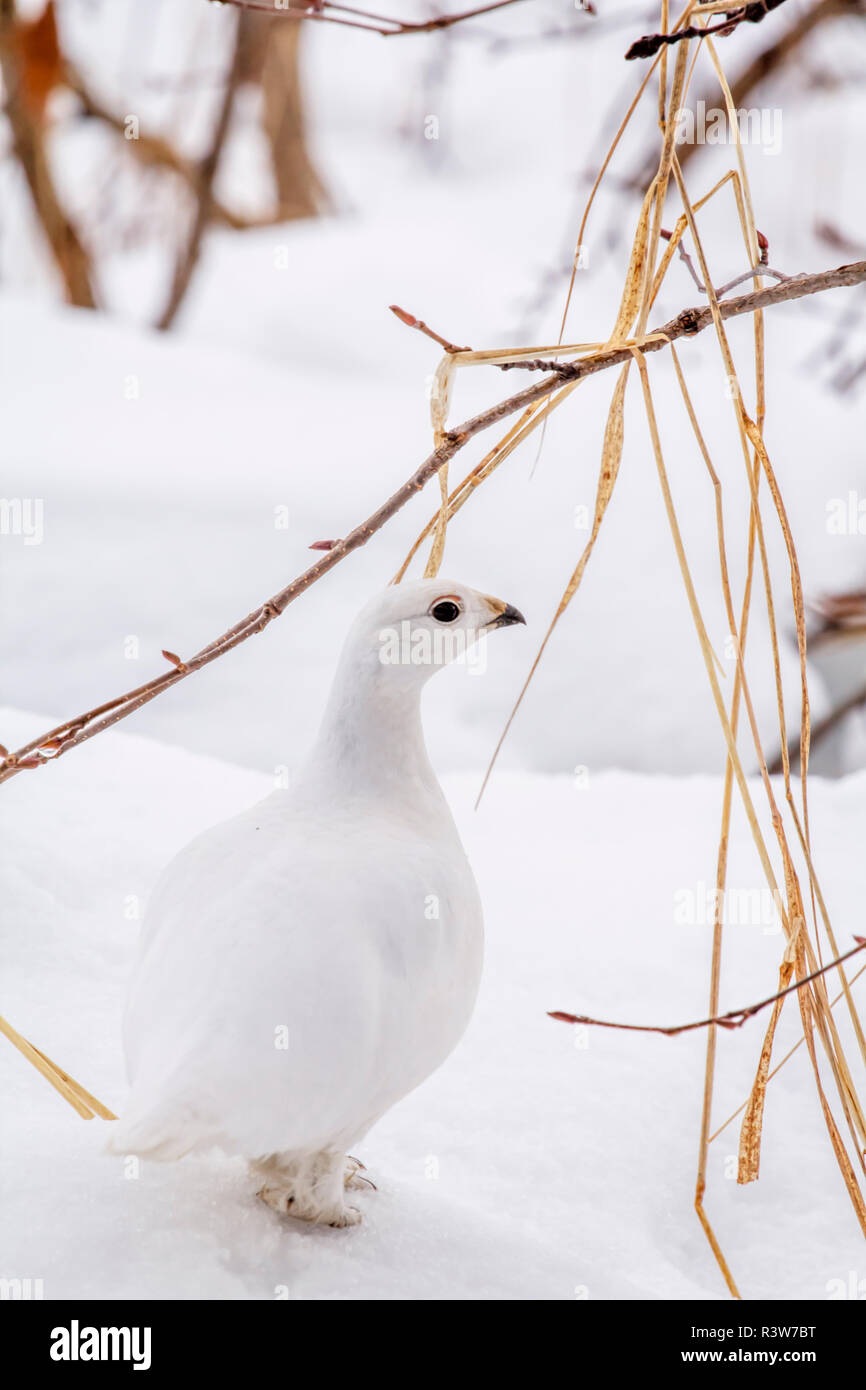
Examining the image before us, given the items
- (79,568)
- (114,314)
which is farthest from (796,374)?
(114,314)

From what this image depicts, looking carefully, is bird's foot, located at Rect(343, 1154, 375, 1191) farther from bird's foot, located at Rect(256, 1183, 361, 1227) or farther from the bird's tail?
the bird's tail

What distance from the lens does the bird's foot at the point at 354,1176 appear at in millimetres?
704

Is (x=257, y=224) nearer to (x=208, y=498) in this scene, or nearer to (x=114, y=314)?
(x=114, y=314)

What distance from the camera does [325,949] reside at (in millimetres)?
565

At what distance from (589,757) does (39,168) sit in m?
1.75

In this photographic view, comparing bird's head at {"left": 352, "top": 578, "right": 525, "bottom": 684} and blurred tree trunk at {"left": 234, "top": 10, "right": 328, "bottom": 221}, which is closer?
bird's head at {"left": 352, "top": 578, "right": 525, "bottom": 684}

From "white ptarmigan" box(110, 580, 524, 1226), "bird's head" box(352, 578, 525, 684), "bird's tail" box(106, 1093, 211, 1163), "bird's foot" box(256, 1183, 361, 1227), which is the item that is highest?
"bird's head" box(352, 578, 525, 684)

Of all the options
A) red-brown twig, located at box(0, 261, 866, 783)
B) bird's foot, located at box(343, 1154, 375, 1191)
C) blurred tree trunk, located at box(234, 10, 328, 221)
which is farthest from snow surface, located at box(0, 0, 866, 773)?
bird's foot, located at box(343, 1154, 375, 1191)

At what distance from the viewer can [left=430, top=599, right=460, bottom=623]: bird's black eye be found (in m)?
0.65

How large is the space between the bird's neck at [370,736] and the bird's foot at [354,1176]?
7.9 inches

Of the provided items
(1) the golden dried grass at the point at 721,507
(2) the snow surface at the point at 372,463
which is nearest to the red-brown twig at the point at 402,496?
(1) the golden dried grass at the point at 721,507

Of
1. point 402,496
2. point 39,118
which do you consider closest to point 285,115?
point 39,118

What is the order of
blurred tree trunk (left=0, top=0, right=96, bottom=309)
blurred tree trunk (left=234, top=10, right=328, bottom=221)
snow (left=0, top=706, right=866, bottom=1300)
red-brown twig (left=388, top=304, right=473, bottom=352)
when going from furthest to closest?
blurred tree trunk (left=234, top=10, right=328, bottom=221) < blurred tree trunk (left=0, top=0, right=96, bottom=309) < snow (left=0, top=706, right=866, bottom=1300) < red-brown twig (left=388, top=304, right=473, bottom=352)
